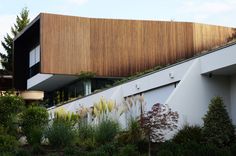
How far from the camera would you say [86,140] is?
17391mm

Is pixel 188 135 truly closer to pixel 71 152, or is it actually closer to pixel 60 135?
pixel 71 152

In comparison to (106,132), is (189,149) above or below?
below

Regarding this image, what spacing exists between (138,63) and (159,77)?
535 inches

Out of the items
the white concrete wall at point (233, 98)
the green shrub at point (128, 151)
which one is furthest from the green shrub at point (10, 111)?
the white concrete wall at point (233, 98)

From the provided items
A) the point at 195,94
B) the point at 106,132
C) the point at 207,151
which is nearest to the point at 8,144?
the point at 106,132

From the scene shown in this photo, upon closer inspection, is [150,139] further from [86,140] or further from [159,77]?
[159,77]

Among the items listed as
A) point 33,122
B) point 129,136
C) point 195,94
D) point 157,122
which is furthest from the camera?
point 33,122

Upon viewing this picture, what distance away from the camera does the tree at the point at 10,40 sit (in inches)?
2231

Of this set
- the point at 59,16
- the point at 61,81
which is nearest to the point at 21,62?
the point at 61,81

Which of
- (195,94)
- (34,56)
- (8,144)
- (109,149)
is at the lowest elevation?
(109,149)

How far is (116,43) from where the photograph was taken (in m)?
34.5

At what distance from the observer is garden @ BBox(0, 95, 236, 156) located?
49.4 feet

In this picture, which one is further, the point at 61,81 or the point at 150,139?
the point at 61,81

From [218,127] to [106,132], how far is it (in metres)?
3.50
